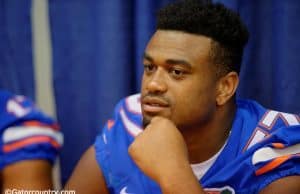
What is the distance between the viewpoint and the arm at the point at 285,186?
1132 millimetres

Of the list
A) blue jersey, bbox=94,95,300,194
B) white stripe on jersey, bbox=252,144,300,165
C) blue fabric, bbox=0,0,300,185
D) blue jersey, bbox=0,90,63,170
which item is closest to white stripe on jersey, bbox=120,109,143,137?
blue jersey, bbox=94,95,300,194

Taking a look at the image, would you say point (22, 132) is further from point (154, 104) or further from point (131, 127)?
point (131, 127)

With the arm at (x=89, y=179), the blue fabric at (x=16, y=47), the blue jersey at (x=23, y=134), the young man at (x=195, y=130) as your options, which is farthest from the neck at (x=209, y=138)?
the blue fabric at (x=16, y=47)

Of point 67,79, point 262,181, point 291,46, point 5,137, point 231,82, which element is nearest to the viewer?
point 5,137

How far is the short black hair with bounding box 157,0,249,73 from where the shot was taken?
1223 millimetres

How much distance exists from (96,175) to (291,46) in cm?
75

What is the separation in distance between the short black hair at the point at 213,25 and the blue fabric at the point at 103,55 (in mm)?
245

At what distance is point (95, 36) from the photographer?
161 centimetres

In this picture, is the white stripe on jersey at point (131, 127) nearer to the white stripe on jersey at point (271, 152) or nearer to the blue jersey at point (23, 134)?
the white stripe on jersey at point (271, 152)

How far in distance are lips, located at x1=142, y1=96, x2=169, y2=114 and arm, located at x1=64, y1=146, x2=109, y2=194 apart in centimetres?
26

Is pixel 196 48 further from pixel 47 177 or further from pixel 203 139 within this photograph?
pixel 47 177

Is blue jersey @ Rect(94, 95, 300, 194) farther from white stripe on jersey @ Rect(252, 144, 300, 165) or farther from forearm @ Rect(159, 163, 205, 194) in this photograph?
forearm @ Rect(159, 163, 205, 194)

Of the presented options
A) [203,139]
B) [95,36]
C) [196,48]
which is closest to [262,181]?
[203,139]

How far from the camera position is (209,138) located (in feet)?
4.30
